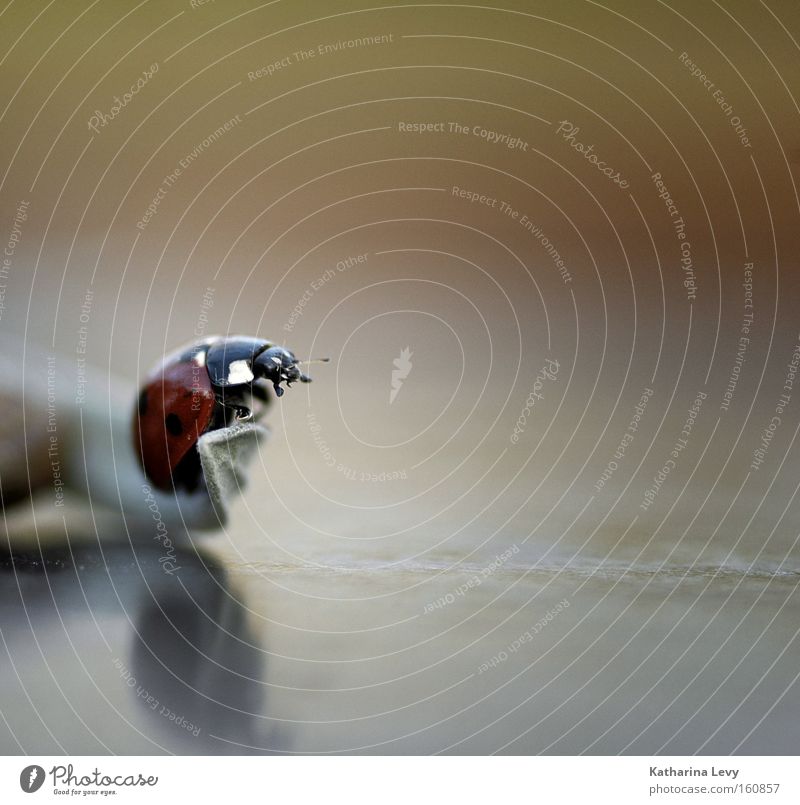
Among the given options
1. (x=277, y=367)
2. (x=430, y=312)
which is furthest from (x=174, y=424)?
(x=430, y=312)

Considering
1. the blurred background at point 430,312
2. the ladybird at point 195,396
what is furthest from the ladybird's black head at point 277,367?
the blurred background at point 430,312

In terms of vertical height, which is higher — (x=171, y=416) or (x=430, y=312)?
(x=430, y=312)

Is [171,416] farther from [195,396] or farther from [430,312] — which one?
[430,312]

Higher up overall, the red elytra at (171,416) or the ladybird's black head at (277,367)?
the ladybird's black head at (277,367)

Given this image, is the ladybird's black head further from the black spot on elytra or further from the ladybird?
the black spot on elytra

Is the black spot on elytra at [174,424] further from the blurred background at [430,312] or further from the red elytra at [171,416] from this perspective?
the blurred background at [430,312]
